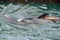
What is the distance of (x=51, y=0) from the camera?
14.0m

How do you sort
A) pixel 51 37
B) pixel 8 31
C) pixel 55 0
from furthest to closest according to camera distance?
1. pixel 55 0
2. pixel 8 31
3. pixel 51 37

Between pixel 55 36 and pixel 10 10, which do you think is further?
pixel 10 10

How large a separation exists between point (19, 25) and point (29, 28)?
0.45 meters

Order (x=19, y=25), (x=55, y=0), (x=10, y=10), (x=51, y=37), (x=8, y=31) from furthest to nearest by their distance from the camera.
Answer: (x=55, y=0), (x=10, y=10), (x=19, y=25), (x=8, y=31), (x=51, y=37)

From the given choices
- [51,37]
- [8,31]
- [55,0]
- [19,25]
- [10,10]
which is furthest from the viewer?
[55,0]

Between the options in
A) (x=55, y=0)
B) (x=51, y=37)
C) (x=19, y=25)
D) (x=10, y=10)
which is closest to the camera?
(x=51, y=37)

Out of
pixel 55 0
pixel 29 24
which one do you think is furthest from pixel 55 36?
pixel 55 0

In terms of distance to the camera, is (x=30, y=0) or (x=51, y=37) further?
(x=30, y=0)

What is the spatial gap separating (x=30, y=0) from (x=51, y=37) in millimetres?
7557

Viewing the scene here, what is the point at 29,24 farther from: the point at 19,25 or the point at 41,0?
the point at 41,0

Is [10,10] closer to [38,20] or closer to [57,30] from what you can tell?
[38,20]

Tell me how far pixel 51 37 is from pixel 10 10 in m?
4.72

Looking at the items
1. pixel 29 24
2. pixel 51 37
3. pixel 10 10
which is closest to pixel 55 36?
pixel 51 37

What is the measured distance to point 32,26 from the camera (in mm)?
7875
